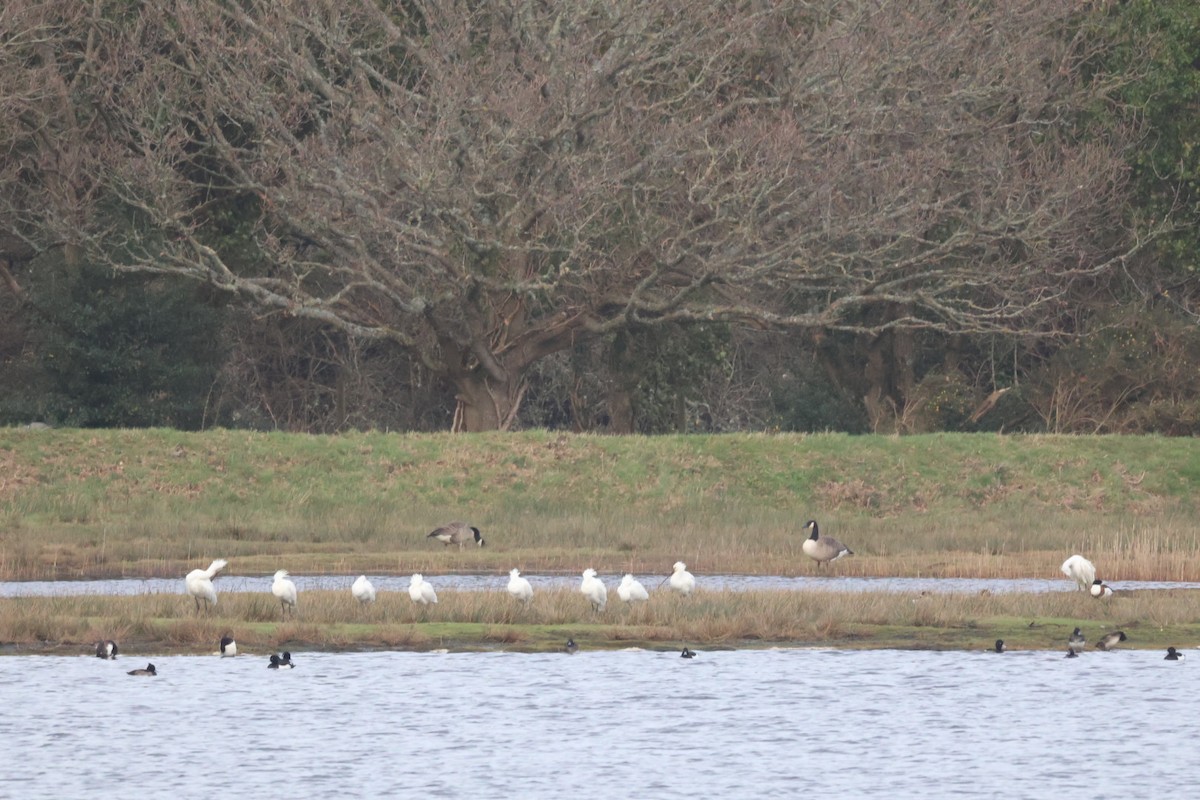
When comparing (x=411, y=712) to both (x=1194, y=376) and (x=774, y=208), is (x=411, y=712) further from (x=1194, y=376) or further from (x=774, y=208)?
(x=1194, y=376)

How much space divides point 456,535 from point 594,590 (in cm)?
1052

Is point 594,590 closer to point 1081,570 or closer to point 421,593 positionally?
point 421,593

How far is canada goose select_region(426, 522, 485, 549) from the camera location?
35.2 meters

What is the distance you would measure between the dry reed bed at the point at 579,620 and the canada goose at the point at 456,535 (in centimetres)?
872

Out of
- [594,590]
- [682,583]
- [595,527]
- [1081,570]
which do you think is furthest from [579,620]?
[595,527]

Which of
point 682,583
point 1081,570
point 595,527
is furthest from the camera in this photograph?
point 595,527

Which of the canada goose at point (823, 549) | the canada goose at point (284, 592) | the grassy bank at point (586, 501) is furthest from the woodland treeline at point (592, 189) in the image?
the canada goose at point (284, 592)

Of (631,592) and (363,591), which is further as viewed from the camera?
(631,592)

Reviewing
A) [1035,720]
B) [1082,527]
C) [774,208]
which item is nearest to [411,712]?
[1035,720]

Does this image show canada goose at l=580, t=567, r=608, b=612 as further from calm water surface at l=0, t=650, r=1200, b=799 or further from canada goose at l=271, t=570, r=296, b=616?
canada goose at l=271, t=570, r=296, b=616

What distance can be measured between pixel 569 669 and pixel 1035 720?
16.8ft

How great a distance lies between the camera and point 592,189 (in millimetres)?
44875

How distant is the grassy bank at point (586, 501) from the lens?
33375 mm

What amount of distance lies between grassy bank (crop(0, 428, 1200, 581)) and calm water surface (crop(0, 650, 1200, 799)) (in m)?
9.19
